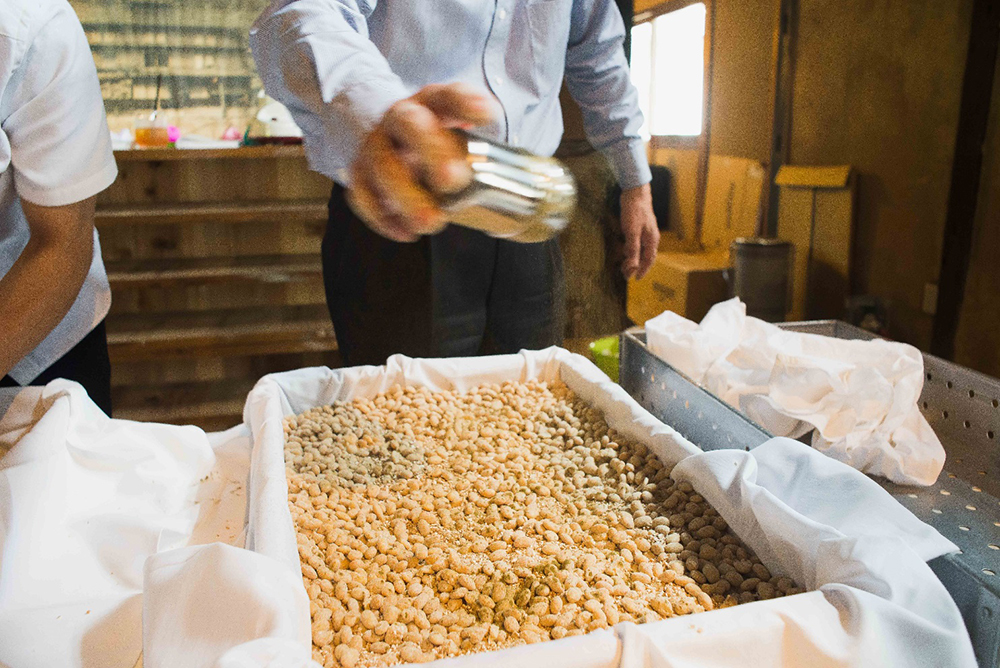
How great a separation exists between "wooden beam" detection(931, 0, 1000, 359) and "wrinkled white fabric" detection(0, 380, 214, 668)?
7.79ft

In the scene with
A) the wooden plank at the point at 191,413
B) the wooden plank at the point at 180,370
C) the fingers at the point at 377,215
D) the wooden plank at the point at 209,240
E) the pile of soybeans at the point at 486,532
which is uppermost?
the fingers at the point at 377,215

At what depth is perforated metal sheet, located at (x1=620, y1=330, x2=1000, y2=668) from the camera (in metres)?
0.67

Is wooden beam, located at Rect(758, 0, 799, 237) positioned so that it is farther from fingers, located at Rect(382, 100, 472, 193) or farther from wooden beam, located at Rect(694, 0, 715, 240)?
fingers, located at Rect(382, 100, 472, 193)

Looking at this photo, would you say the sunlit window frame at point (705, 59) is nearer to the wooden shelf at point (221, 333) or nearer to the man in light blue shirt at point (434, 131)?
the man in light blue shirt at point (434, 131)

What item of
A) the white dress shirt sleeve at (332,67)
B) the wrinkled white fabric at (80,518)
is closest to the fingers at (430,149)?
the white dress shirt sleeve at (332,67)

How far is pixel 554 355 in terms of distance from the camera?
1.17 m

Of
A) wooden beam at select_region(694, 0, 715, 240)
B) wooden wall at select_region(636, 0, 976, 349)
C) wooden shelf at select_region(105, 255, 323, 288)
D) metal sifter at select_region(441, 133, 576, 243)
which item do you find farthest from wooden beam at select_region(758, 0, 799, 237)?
metal sifter at select_region(441, 133, 576, 243)

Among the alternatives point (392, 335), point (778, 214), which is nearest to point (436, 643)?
point (392, 335)

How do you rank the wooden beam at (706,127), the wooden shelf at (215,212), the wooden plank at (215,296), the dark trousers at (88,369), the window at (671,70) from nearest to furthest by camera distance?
the dark trousers at (88,369) < the window at (671,70) < the wooden shelf at (215,212) < the wooden plank at (215,296) < the wooden beam at (706,127)

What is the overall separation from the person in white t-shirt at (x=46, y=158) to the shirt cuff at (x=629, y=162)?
0.86m

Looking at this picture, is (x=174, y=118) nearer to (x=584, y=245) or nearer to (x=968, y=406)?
(x=584, y=245)

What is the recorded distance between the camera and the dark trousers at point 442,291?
1308mm

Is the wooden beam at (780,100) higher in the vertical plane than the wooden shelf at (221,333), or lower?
higher

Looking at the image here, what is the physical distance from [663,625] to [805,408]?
528 mm
